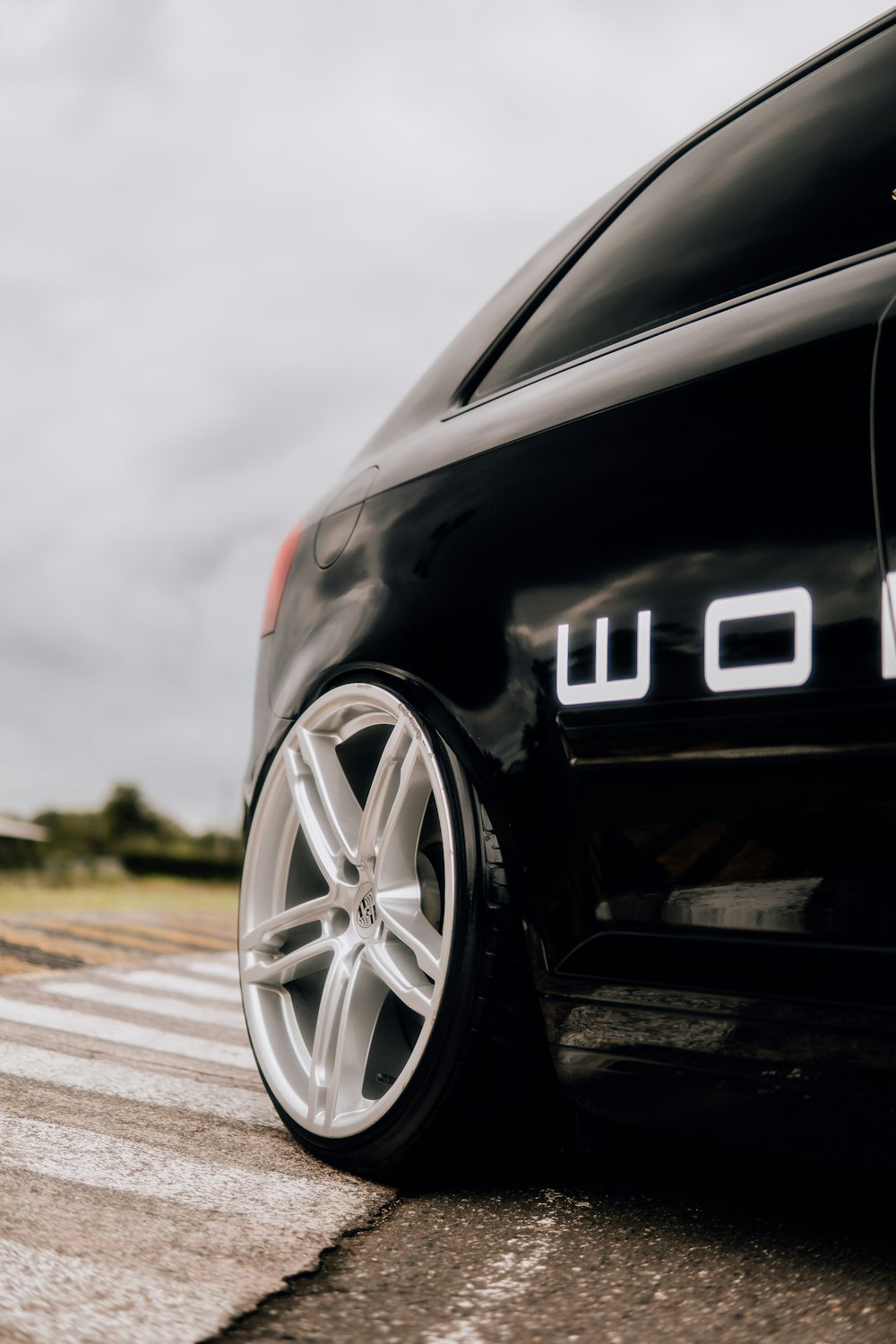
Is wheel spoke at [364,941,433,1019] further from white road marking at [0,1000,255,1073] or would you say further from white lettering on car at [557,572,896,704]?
white road marking at [0,1000,255,1073]

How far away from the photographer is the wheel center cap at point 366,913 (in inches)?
82.0

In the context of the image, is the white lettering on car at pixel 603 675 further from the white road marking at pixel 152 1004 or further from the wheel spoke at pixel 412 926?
the white road marking at pixel 152 1004

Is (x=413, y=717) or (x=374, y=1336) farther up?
(x=413, y=717)

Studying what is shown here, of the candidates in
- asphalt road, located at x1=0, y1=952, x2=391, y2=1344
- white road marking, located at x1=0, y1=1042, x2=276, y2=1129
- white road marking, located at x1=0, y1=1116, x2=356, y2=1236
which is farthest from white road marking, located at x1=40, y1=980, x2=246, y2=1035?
white road marking, located at x1=0, y1=1116, x2=356, y2=1236

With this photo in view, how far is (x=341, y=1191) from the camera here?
6.32 ft

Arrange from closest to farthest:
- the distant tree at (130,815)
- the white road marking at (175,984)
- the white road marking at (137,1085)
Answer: the white road marking at (137,1085) < the white road marking at (175,984) < the distant tree at (130,815)

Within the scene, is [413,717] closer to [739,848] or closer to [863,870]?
[739,848]

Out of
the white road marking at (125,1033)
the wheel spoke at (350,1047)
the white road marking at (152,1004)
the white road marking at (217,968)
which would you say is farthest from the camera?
the white road marking at (217,968)

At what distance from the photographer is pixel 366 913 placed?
2.10m

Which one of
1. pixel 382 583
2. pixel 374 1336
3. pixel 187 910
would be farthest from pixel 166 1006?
pixel 187 910

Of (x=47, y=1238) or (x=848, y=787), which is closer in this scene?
(x=848, y=787)

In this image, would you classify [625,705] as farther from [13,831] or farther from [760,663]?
[13,831]

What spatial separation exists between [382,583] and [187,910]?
7.10m

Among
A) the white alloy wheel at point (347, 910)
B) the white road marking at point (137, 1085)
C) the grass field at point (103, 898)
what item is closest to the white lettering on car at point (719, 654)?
the white alloy wheel at point (347, 910)
